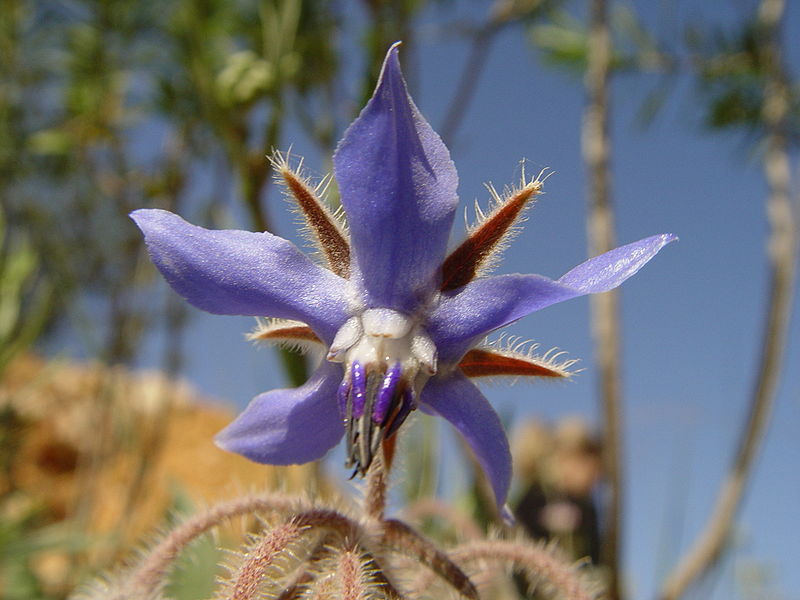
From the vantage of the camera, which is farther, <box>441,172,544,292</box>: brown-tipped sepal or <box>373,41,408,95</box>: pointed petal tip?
<box>441,172,544,292</box>: brown-tipped sepal

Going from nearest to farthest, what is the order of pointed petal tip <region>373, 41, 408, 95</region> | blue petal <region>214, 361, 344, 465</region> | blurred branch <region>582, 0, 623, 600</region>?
pointed petal tip <region>373, 41, 408, 95</region>, blue petal <region>214, 361, 344, 465</region>, blurred branch <region>582, 0, 623, 600</region>

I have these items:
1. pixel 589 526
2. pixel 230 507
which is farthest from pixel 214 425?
pixel 230 507

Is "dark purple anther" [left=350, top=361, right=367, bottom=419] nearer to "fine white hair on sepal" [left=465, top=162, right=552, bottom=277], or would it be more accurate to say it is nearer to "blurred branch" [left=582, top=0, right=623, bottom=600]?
"fine white hair on sepal" [left=465, top=162, right=552, bottom=277]

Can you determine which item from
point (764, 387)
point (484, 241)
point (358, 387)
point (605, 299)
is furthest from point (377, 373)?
point (764, 387)

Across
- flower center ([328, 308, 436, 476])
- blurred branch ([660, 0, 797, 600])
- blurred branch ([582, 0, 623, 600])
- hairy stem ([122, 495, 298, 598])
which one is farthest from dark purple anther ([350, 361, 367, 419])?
blurred branch ([660, 0, 797, 600])

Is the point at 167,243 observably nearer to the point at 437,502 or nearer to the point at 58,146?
the point at 437,502

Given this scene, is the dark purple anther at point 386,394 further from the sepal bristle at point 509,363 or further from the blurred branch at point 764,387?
the blurred branch at point 764,387
